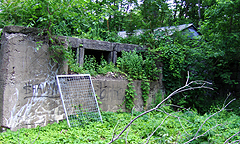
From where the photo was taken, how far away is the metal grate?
4.23 m

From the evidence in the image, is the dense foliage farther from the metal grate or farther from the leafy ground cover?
the leafy ground cover

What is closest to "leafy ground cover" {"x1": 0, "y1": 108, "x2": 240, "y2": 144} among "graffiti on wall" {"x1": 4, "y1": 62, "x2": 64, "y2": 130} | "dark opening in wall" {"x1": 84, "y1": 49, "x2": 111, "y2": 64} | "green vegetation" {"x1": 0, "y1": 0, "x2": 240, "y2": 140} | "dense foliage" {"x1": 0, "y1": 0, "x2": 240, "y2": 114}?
"graffiti on wall" {"x1": 4, "y1": 62, "x2": 64, "y2": 130}

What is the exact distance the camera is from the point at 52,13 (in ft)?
12.7

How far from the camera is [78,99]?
4.52 metres

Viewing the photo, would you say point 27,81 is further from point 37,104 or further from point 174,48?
point 174,48

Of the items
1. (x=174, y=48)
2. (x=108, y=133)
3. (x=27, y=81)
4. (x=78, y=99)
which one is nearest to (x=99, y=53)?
(x=78, y=99)

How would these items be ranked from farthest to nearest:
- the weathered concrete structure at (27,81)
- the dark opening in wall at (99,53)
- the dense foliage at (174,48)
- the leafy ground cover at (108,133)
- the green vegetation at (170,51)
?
the dark opening in wall at (99,53) < the dense foliage at (174,48) < the green vegetation at (170,51) < the weathered concrete structure at (27,81) < the leafy ground cover at (108,133)

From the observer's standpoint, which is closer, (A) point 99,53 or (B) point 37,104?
(B) point 37,104

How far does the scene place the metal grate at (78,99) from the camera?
167 inches

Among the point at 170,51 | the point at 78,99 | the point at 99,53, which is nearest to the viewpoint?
the point at 78,99

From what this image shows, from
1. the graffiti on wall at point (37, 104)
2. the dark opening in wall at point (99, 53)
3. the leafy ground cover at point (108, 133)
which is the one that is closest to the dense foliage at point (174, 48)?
the dark opening in wall at point (99, 53)

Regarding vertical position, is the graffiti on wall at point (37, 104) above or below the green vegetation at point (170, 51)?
below

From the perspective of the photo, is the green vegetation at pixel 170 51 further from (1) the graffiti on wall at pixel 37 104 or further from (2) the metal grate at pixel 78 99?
(1) the graffiti on wall at pixel 37 104

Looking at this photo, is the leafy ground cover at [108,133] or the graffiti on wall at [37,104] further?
the graffiti on wall at [37,104]
